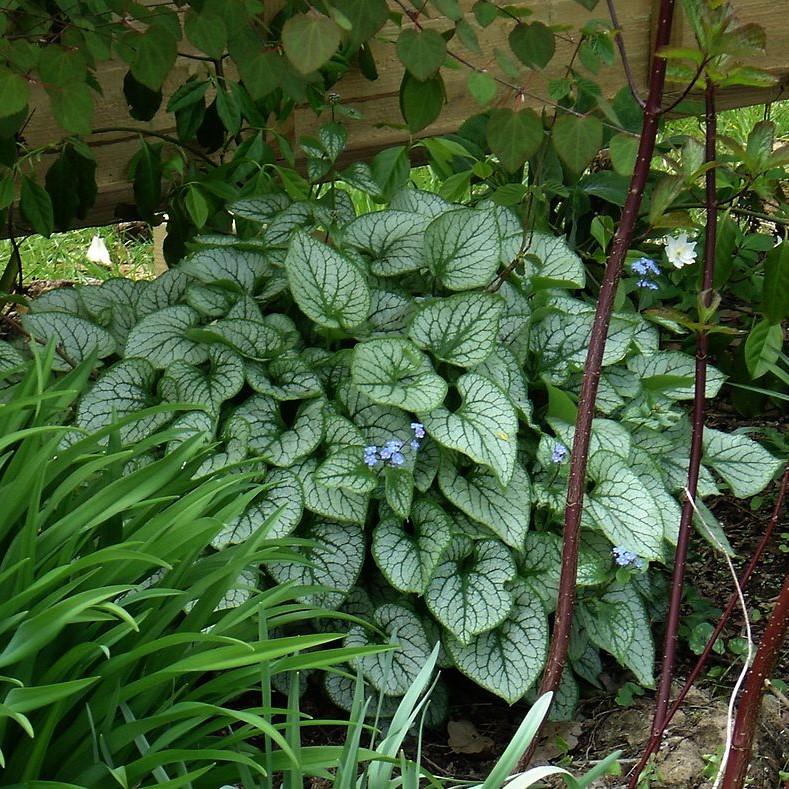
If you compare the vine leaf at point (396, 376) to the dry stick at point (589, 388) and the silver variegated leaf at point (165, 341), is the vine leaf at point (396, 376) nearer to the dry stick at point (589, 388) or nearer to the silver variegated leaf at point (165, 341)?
the silver variegated leaf at point (165, 341)

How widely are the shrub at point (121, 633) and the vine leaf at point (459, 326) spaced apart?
1.73ft

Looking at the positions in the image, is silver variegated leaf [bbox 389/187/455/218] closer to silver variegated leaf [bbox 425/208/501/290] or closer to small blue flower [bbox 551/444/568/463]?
silver variegated leaf [bbox 425/208/501/290]

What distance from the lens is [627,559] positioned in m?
1.97

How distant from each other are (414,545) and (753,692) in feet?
3.09

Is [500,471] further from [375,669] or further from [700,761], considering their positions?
[700,761]

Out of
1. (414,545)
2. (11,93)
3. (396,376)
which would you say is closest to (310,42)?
(11,93)

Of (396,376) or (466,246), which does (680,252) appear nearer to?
(466,246)

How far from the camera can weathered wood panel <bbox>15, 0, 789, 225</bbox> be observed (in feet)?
9.52

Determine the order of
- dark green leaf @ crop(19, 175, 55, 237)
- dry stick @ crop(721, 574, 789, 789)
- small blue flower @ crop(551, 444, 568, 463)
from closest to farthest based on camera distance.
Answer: dry stick @ crop(721, 574, 789, 789)
small blue flower @ crop(551, 444, 568, 463)
dark green leaf @ crop(19, 175, 55, 237)

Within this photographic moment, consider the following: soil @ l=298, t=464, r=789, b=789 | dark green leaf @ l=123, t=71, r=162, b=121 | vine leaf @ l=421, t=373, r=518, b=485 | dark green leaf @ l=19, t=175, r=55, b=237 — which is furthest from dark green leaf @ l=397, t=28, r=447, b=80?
soil @ l=298, t=464, r=789, b=789

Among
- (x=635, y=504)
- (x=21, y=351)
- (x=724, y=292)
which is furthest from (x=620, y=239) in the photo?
(x=724, y=292)

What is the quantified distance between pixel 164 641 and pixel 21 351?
1221mm

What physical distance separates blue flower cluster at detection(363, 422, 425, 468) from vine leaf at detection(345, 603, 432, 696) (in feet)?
0.92

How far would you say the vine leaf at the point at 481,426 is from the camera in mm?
1947
